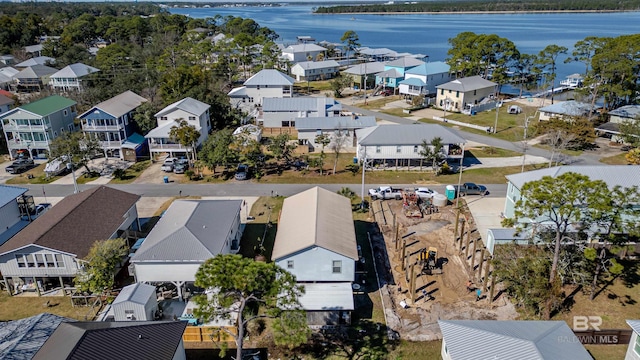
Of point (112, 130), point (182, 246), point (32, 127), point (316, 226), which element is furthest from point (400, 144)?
point (32, 127)

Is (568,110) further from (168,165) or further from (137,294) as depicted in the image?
(137,294)

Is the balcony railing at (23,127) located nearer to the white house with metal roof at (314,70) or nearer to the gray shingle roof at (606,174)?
the gray shingle roof at (606,174)

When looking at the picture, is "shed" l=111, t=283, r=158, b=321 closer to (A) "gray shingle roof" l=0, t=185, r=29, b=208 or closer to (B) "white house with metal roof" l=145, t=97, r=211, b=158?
(A) "gray shingle roof" l=0, t=185, r=29, b=208

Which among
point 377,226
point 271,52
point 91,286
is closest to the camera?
point 91,286

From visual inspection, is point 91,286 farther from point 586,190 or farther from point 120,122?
point 120,122

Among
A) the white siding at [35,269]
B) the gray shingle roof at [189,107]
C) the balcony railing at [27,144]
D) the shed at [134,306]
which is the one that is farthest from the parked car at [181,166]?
the shed at [134,306]

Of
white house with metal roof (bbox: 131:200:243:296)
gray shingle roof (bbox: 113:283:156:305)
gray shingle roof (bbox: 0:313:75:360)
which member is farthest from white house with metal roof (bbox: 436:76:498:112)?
gray shingle roof (bbox: 0:313:75:360)

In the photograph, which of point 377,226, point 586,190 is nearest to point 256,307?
point 377,226
